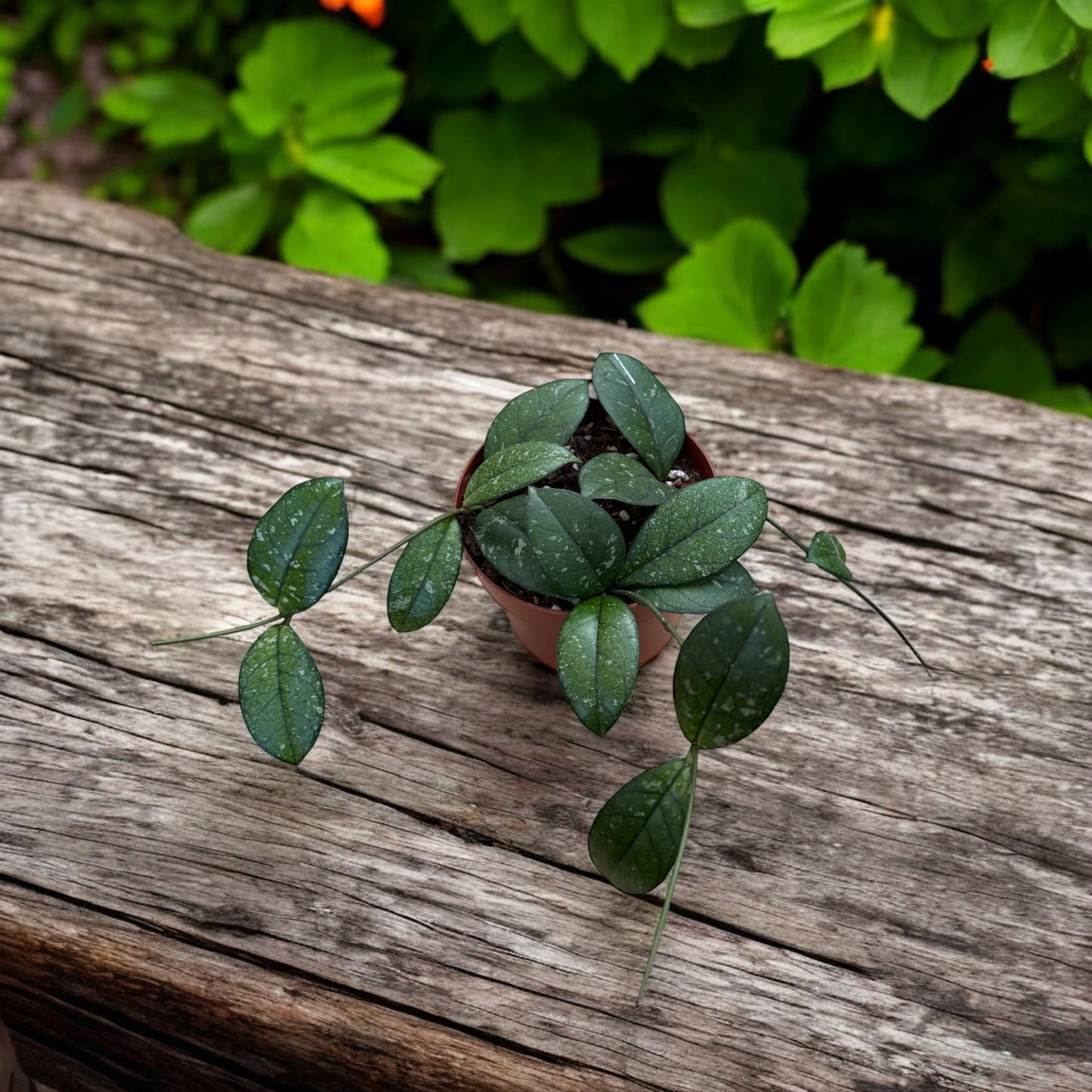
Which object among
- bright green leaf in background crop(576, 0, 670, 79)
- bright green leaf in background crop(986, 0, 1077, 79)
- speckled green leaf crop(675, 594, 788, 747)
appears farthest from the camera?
bright green leaf in background crop(576, 0, 670, 79)

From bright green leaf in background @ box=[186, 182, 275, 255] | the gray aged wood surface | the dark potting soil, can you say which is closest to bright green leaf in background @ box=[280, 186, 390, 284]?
bright green leaf in background @ box=[186, 182, 275, 255]

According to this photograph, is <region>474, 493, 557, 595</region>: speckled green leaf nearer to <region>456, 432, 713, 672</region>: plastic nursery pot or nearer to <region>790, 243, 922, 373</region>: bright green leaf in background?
<region>456, 432, 713, 672</region>: plastic nursery pot

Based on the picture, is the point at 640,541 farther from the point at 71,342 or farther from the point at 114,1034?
the point at 71,342

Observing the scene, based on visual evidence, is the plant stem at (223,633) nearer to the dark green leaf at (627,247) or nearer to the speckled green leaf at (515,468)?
the speckled green leaf at (515,468)

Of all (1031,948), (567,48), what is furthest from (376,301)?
(1031,948)

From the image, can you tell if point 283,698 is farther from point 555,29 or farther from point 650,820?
point 555,29

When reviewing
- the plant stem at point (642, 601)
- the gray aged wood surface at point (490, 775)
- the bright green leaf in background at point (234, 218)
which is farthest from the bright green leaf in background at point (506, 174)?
the plant stem at point (642, 601)
